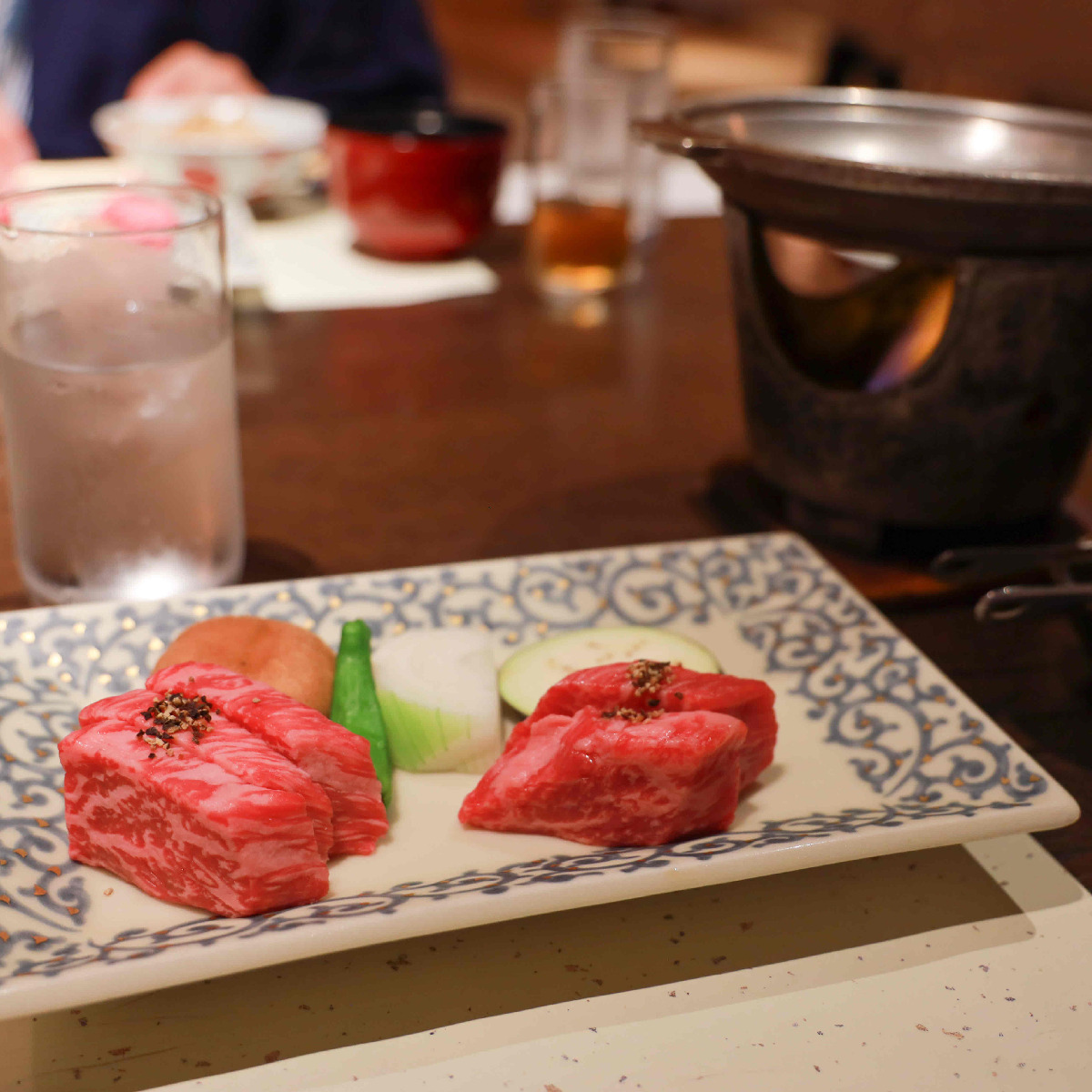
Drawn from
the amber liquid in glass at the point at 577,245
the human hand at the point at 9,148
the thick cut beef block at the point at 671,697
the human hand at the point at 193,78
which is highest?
the human hand at the point at 193,78

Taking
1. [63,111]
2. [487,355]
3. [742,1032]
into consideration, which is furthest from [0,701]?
[63,111]

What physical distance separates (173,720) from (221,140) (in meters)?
1.39

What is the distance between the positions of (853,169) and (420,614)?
0.49 m

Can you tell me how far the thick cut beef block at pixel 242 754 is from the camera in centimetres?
64

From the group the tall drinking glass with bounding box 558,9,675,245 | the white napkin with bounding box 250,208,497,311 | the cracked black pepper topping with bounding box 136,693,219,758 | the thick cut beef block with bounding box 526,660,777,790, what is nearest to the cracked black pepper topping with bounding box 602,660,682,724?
the thick cut beef block with bounding box 526,660,777,790

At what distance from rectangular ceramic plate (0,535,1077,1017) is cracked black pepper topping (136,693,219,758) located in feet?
0.29

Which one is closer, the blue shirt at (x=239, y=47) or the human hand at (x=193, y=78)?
the human hand at (x=193, y=78)

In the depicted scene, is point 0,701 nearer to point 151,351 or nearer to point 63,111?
point 151,351

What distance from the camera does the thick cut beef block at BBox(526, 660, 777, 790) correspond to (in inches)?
29.3

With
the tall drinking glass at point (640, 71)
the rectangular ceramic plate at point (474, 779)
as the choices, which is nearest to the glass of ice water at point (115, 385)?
the rectangular ceramic plate at point (474, 779)

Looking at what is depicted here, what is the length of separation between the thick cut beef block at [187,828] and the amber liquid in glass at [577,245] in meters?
1.20

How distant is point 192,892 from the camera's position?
2.09 ft

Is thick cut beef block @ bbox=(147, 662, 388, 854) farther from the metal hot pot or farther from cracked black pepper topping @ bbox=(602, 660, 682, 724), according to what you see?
the metal hot pot

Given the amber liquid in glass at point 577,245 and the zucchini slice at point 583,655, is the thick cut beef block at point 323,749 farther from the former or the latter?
the amber liquid in glass at point 577,245
